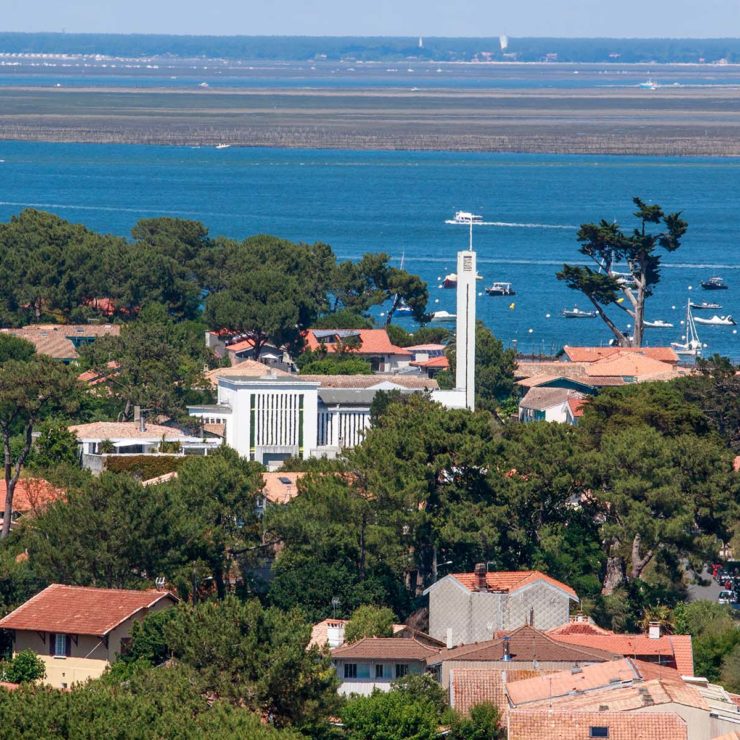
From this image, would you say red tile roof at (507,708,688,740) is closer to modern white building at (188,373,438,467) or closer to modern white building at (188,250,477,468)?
modern white building at (188,250,477,468)

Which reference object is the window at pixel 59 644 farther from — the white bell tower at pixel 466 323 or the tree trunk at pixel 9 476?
the white bell tower at pixel 466 323

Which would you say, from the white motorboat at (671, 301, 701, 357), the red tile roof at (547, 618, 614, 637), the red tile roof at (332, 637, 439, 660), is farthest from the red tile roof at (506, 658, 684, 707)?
the white motorboat at (671, 301, 701, 357)

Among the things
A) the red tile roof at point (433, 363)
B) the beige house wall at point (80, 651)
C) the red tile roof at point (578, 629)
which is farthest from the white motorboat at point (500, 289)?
the beige house wall at point (80, 651)

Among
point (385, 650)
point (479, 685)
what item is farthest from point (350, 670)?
point (479, 685)

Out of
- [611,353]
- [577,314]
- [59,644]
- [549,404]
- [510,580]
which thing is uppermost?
[577,314]

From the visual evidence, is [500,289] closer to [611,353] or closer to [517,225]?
[611,353]

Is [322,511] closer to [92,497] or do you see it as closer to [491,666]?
[92,497]

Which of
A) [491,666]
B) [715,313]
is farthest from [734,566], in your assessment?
[715,313]
